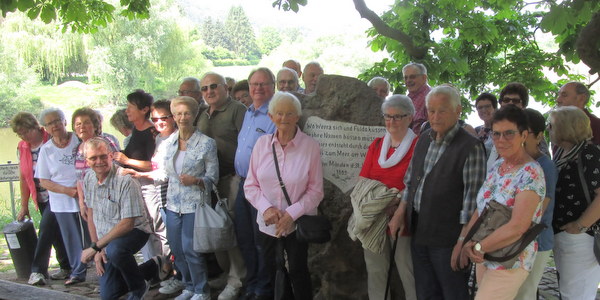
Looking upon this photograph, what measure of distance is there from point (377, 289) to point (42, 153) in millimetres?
3647

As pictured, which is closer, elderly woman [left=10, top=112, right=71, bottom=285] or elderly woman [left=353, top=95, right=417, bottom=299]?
elderly woman [left=353, top=95, right=417, bottom=299]

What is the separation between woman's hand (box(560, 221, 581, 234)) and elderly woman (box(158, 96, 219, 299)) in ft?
8.69

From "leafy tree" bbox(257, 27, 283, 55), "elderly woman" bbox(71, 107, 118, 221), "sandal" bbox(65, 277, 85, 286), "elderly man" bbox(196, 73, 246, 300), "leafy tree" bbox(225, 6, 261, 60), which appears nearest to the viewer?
"elderly man" bbox(196, 73, 246, 300)

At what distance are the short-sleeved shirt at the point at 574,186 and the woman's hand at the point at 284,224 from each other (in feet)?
5.95

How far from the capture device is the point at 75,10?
246 inches

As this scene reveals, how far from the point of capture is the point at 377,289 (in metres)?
3.78

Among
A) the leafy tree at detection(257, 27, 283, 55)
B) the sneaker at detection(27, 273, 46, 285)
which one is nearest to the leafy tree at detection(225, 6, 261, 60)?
the leafy tree at detection(257, 27, 283, 55)

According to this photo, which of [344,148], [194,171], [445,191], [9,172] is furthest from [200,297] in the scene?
[9,172]

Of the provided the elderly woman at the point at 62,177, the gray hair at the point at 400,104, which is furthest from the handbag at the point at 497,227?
the elderly woman at the point at 62,177

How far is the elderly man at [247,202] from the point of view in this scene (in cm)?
419

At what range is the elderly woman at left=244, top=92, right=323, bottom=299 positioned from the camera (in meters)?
3.76

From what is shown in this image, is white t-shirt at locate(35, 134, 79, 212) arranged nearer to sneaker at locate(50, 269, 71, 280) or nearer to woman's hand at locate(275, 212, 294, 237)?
sneaker at locate(50, 269, 71, 280)

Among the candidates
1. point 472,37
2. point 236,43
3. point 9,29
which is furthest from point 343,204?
point 236,43

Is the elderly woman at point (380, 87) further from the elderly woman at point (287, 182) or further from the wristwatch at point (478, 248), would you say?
the wristwatch at point (478, 248)
